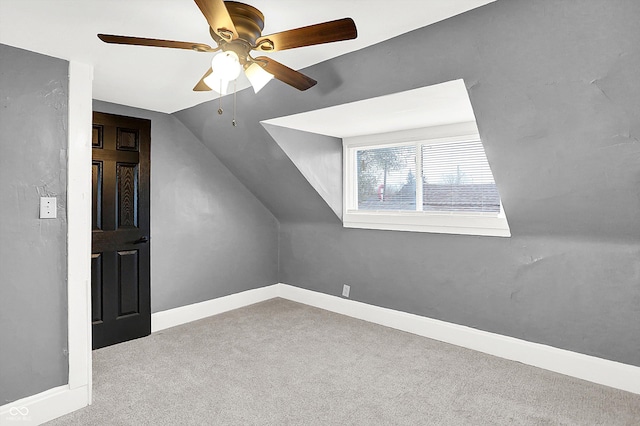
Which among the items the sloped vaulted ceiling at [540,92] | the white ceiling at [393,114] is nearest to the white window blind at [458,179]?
the white ceiling at [393,114]

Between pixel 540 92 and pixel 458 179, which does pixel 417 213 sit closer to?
pixel 458 179

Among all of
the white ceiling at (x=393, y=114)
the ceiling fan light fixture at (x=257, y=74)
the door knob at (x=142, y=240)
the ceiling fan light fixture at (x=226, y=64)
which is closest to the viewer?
the ceiling fan light fixture at (x=226, y=64)

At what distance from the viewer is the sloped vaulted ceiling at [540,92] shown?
167 centimetres

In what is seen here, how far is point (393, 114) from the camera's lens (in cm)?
301

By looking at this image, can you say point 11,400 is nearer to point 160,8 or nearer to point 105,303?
point 105,303

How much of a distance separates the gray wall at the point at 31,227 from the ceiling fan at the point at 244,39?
40.4 inches

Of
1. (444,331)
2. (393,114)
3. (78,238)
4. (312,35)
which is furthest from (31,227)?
(444,331)

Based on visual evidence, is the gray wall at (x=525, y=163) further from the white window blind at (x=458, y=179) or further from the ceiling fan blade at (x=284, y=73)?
the ceiling fan blade at (x=284, y=73)

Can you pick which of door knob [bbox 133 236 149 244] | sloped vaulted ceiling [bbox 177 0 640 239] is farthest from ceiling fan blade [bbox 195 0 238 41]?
door knob [bbox 133 236 149 244]

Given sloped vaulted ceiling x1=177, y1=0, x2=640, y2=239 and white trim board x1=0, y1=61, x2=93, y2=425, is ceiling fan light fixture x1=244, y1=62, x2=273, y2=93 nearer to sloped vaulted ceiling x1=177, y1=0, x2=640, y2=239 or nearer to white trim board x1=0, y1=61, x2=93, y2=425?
sloped vaulted ceiling x1=177, y1=0, x2=640, y2=239

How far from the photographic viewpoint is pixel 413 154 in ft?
12.3

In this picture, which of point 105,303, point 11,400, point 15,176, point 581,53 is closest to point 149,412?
point 11,400

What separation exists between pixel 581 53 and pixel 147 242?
3.53m

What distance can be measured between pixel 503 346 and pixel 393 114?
2.06 metres
